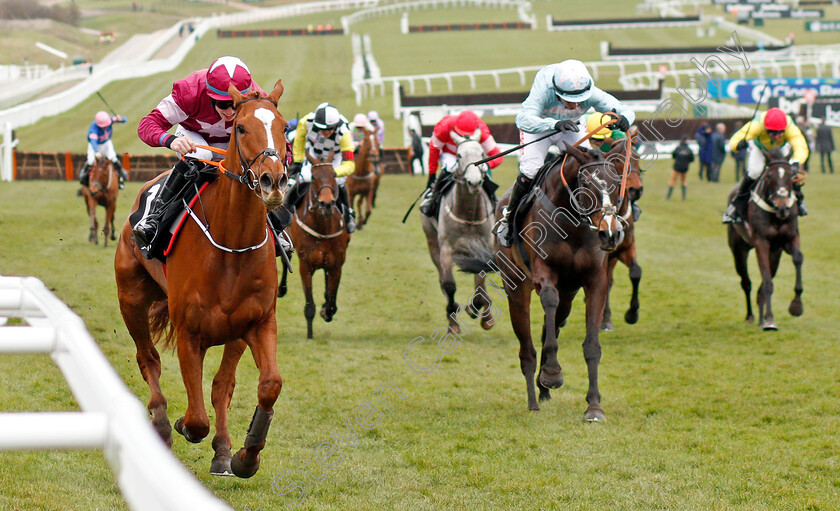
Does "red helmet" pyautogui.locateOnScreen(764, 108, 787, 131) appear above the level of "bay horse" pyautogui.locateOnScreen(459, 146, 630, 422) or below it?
above

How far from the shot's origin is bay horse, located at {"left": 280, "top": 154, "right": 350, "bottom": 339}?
9.34 meters

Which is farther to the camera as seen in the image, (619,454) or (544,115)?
(544,115)

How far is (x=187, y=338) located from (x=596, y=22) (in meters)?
56.1

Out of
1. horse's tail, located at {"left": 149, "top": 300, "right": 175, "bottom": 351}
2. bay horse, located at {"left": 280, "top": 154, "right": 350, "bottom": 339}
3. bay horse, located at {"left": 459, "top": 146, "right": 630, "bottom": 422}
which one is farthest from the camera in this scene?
bay horse, located at {"left": 280, "top": 154, "right": 350, "bottom": 339}

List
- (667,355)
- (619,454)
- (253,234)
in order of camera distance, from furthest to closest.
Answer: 1. (667,355)
2. (619,454)
3. (253,234)

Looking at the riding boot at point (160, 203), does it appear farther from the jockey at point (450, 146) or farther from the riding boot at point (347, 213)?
the jockey at point (450, 146)

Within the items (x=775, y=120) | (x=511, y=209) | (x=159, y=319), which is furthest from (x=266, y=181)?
(x=775, y=120)

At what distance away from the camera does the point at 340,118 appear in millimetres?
9414

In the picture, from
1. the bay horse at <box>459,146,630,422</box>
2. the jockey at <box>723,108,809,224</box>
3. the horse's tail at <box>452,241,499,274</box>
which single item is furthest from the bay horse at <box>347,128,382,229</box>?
the bay horse at <box>459,146,630,422</box>

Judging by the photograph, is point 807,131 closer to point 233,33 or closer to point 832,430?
point 832,430

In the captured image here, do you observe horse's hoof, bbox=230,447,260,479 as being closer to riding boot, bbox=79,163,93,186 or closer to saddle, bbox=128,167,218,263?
saddle, bbox=128,167,218,263

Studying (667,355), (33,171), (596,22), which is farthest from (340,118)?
(596,22)

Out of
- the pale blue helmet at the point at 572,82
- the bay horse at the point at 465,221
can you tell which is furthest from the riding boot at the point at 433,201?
the pale blue helmet at the point at 572,82

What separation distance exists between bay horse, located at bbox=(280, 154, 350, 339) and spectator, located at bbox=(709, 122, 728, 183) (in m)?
16.9
